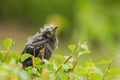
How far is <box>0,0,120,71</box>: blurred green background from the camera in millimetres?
7457

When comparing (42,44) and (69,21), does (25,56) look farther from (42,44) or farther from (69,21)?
(69,21)

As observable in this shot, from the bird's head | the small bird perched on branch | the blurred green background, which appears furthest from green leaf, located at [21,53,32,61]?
the blurred green background

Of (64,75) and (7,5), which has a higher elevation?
(7,5)

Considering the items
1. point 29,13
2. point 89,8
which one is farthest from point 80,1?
point 29,13

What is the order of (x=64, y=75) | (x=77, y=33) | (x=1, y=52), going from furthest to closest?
(x=77, y=33), (x=1, y=52), (x=64, y=75)

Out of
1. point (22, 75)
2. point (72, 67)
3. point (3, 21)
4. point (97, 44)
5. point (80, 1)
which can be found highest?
point (3, 21)

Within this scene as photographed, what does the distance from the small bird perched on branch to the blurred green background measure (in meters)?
5.11

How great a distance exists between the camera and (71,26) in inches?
Result: 313

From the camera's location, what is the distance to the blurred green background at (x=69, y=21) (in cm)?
746

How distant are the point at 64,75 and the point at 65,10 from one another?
21.5 feet

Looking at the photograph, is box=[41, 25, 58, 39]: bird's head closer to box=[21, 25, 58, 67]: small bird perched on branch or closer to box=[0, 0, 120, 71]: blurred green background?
box=[21, 25, 58, 67]: small bird perched on branch

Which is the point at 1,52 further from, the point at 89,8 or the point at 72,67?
the point at 89,8

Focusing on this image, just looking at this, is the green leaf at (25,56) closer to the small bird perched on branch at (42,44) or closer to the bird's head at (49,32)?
the small bird perched on branch at (42,44)

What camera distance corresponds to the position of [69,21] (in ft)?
26.3
